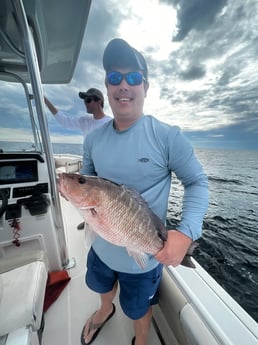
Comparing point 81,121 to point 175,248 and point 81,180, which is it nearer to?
point 81,180

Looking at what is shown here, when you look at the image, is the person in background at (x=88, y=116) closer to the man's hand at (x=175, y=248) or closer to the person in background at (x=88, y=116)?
the person in background at (x=88, y=116)

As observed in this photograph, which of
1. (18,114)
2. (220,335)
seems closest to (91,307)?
(220,335)

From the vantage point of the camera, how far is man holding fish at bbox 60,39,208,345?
31.7 inches

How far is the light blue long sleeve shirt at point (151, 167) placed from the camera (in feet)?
2.69

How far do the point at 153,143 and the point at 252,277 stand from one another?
420cm

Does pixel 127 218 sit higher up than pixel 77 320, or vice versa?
pixel 127 218

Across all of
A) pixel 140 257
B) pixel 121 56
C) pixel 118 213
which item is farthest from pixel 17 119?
pixel 140 257

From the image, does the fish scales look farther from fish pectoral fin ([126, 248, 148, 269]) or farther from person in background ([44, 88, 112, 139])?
person in background ([44, 88, 112, 139])

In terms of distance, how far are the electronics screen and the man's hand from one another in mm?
1314

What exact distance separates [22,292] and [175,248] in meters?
0.84

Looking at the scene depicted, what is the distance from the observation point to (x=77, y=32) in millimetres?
1479

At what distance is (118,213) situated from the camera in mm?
806

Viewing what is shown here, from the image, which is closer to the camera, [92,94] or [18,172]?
[18,172]

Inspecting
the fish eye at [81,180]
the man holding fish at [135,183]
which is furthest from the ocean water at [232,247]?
the fish eye at [81,180]
